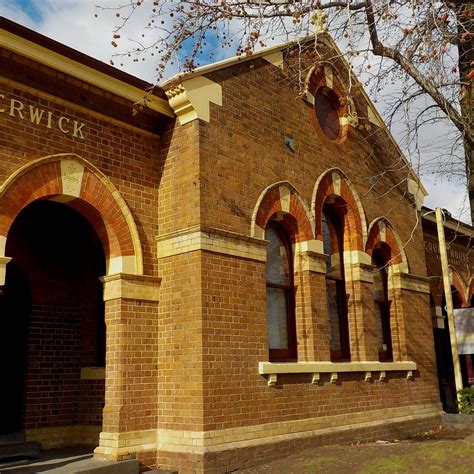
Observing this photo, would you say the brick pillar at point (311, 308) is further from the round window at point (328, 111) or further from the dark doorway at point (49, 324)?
the dark doorway at point (49, 324)

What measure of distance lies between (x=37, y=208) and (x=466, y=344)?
33.9 feet

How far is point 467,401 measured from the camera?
1383 centimetres

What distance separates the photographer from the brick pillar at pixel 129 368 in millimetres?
8719

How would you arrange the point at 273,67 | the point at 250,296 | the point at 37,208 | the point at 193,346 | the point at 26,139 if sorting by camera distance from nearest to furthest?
1. the point at 26,139
2. the point at 193,346
3. the point at 250,296
4. the point at 37,208
5. the point at 273,67

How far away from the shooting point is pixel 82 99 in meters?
9.16

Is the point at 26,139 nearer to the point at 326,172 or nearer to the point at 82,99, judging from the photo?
the point at 82,99

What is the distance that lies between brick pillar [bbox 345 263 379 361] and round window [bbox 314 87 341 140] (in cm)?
292

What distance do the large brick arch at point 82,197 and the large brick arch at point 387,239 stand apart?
5812mm

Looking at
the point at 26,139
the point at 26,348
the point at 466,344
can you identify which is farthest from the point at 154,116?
the point at 466,344

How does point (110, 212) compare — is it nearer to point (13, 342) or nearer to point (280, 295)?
point (13, 342)

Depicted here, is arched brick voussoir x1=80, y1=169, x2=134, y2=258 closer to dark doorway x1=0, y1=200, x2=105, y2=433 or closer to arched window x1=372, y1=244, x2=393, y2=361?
dark doorway x1=0, y1=200, x2=105, y2=433

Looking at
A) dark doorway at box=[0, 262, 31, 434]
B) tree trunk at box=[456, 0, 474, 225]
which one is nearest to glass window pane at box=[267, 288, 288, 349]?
tree trunk at box=[456, 0, 474, 225]

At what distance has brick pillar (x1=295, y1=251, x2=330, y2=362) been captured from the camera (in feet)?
35.8

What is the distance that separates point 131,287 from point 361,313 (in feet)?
17.0
